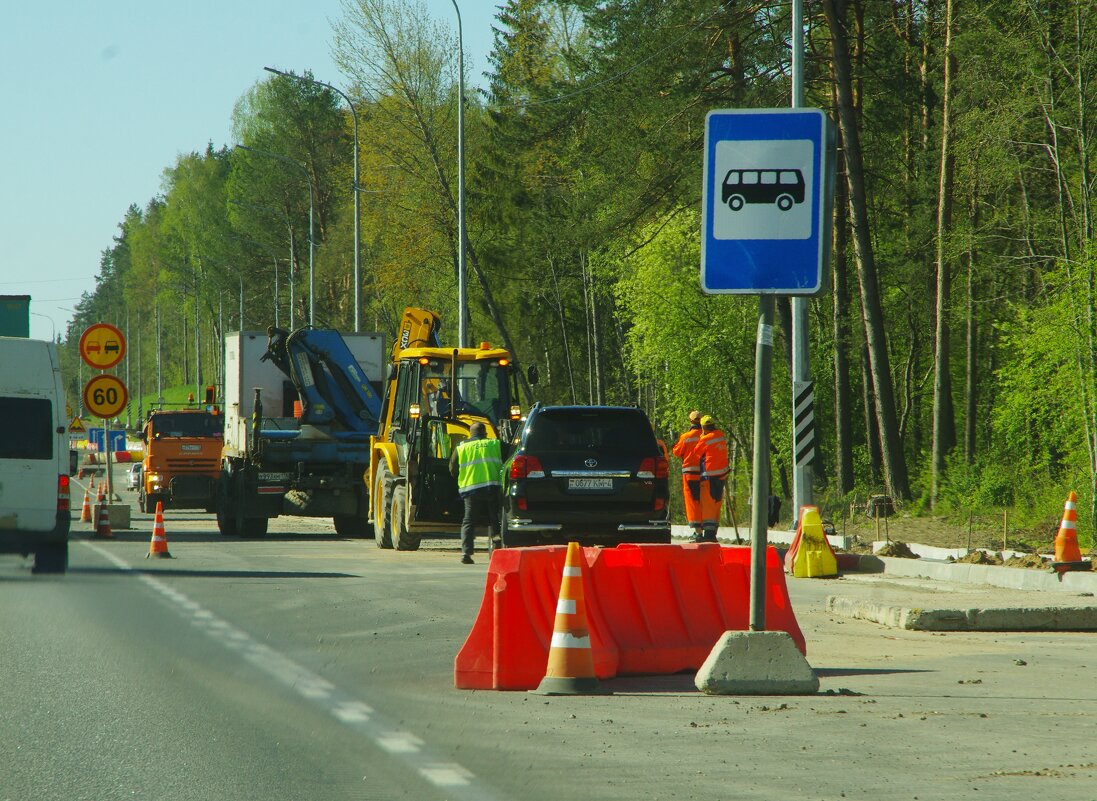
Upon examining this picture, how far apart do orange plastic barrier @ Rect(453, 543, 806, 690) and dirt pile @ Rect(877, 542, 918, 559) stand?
34.8 feet

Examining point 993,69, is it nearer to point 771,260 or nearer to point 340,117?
point 771,260

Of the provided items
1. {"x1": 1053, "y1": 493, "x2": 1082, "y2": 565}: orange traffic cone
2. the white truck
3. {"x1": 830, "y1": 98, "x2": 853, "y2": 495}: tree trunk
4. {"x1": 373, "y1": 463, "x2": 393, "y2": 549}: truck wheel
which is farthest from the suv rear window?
{"x1": 830, "y1": 98, "x2": 853, "y2": 495}: tree trunk

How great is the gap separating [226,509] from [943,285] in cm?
1712

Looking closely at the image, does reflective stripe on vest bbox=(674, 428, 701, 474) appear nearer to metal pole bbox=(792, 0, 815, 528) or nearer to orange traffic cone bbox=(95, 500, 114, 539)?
metal pole bbox=(792, 0, 815, 528)

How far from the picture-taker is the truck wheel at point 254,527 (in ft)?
92.7

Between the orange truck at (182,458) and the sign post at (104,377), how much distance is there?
10755mm

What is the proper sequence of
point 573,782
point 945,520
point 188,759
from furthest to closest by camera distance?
point 945,520 → point 188,759 → point 573,782

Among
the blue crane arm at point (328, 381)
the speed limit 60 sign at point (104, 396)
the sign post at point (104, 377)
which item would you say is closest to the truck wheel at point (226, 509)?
the blue crane arm at point (328, 381)

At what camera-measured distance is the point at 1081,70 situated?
25109mm

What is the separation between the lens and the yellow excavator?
22266 mm

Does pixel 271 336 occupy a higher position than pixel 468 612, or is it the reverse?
pixel 271 336

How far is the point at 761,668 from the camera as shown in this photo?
353 inches

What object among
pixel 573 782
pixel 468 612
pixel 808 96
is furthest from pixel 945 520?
pixel 573 782

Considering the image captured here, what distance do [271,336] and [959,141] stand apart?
13.6m
